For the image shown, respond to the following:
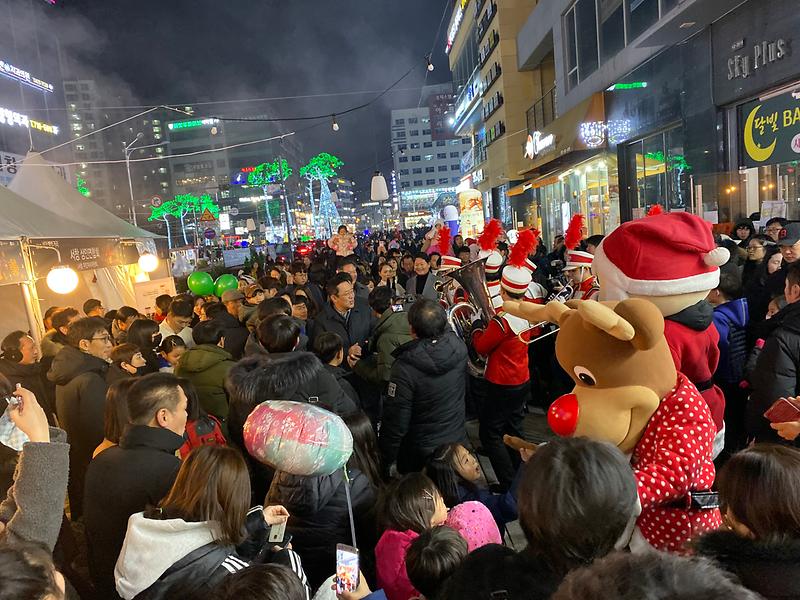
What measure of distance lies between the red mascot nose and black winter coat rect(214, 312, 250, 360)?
430 cm

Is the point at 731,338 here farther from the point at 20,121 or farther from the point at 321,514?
the point at 20,121

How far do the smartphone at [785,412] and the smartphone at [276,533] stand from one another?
2.43 metres

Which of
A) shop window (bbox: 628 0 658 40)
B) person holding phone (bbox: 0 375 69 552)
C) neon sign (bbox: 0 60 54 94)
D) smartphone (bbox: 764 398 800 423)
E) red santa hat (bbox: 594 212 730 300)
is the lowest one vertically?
smartphone (bbox: 764 398 800 423)

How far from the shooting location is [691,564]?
893 millimetres

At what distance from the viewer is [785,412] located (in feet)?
8.82

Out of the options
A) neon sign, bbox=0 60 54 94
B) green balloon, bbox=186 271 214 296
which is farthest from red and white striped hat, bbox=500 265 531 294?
neon sign, bbox=0 60 54 94

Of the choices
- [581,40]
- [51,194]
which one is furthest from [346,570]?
[581,40]

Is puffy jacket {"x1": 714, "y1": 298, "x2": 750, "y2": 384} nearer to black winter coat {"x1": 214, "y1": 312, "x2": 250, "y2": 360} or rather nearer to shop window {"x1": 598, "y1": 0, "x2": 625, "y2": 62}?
black winter coat {"x1": 214, "y1": 312, "x2": 250, "y2": 360}

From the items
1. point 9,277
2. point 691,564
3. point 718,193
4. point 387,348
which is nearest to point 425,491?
point 691,564

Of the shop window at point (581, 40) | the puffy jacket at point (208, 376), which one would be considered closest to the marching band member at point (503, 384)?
the puffy jacket at point (208, 376)

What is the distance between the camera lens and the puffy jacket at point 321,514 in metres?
2.62

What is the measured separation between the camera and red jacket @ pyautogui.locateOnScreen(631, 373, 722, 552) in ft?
6.42

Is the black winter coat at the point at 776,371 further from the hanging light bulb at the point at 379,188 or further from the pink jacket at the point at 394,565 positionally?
the hanging light bulb at the point at 379,188

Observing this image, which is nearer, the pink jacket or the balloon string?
the pink jacket
